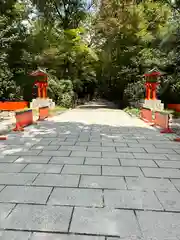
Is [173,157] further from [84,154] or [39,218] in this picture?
[39,218]

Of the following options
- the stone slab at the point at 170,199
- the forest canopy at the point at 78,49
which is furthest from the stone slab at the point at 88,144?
the forest canopy at the point at 78,49

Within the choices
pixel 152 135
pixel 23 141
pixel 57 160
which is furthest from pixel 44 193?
pixel 152 135

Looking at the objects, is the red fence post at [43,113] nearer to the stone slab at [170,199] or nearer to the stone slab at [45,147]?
the stone slab at [45,147]

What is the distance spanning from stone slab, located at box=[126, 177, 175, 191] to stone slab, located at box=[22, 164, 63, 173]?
1211 mm

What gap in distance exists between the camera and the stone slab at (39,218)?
2201 mm

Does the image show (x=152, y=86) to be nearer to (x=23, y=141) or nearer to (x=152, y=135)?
(x=152, y=135)

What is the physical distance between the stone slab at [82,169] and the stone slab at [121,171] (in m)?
0.12

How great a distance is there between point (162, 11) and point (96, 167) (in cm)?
1902

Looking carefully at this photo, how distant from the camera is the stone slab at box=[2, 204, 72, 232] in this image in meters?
2.20

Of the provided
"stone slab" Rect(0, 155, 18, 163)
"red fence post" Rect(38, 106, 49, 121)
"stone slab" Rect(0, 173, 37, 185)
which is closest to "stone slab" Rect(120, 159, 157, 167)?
"stone slab" Rect(0, 173, 37, 185)

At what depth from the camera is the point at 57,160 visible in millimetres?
4477

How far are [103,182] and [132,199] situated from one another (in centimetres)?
64

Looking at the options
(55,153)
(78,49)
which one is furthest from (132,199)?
(78,49)

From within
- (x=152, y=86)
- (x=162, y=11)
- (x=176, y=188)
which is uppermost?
(x=162, y=11)
